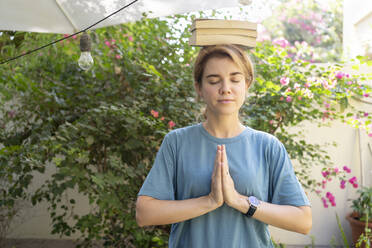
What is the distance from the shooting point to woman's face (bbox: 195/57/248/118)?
1234mm

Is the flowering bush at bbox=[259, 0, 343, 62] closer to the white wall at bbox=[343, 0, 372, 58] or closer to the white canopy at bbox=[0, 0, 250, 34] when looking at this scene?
the white wall at bbox=[343, 0, 372, 58]

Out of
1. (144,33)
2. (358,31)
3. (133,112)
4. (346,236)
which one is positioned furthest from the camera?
(358,31)

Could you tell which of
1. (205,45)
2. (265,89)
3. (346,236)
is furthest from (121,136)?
(346,236)

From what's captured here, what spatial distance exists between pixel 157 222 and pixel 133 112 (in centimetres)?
143

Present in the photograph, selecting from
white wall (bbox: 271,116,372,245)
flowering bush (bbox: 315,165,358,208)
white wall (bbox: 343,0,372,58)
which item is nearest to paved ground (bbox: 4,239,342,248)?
white wall (bbox: 271,116,372,245)

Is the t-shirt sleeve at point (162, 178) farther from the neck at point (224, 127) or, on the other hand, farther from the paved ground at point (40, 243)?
the paved ground at point (40, 243)

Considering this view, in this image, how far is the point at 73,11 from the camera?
2.18 meters

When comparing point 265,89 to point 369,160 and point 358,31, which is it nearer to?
point 369,160

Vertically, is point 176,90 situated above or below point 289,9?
below

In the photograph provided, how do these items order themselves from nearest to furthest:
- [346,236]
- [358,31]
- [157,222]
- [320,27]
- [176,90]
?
[157,222]
[176,90]
[346,236]
[358,31]
[320,27]

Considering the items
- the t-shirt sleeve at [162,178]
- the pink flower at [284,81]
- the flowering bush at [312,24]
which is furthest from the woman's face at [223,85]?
the flowering bush at [312,24]

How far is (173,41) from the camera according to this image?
3.11 m

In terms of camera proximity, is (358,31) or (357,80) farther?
(358,31)

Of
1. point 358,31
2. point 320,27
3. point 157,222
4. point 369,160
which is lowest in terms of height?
point 157,222
